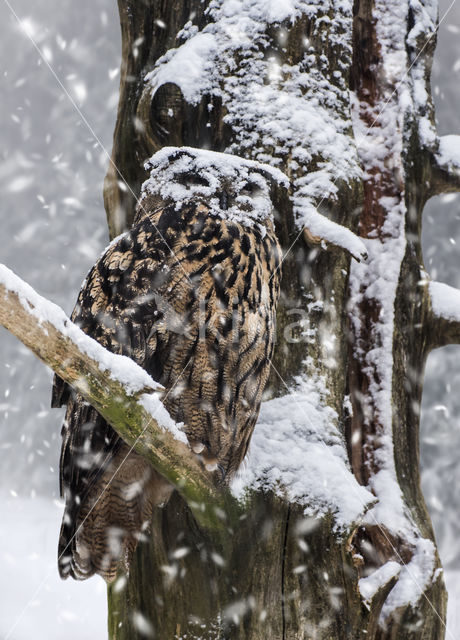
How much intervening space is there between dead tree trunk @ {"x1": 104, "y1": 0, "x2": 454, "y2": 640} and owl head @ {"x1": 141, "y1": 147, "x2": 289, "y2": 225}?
0.13 metres

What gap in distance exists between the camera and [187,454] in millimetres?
1615

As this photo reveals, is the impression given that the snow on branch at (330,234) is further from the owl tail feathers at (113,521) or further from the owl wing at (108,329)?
the owl tail feathers at (113,521)

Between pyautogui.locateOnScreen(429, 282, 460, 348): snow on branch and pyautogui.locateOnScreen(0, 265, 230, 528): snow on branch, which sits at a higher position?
pyautogui.locateOnScreen(429, 282, 460, 348): snow on branch

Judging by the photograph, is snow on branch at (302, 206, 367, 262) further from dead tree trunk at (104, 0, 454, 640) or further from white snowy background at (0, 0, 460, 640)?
white snowy background at (0, 0, 460, 640)

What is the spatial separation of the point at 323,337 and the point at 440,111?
572cm

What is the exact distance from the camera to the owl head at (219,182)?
200 cm

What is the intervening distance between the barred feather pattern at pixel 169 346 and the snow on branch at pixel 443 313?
729 millimetres

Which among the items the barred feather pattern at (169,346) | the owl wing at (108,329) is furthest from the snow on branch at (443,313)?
the owl wing at (108,329)

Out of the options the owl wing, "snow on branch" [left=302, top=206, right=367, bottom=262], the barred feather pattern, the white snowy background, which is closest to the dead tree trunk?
"snow on branch" [left=302, top=206, right=367, bottom=262]

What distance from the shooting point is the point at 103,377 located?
1361mm

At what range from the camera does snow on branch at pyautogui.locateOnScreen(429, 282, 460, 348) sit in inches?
95.6

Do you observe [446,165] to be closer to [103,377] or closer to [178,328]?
[178,328]

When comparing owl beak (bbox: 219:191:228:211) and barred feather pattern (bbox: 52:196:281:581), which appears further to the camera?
owl beak (bbox: 219:191:228:211)

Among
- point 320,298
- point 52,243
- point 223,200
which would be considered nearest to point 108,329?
point 223,200
